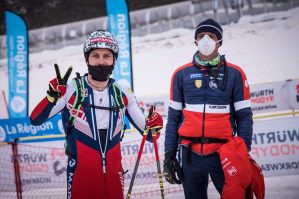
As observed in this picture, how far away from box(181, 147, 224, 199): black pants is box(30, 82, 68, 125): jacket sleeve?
3.67 feet

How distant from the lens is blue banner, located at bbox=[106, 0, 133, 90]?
1159 cm

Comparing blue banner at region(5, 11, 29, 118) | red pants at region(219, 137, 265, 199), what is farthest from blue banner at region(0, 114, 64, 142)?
red pants at region(219, 137, 265, 199)

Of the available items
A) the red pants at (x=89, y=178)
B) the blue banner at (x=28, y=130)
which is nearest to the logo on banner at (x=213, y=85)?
the red pants at (x=89, y=178)

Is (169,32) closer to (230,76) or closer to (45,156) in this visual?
(45,156)

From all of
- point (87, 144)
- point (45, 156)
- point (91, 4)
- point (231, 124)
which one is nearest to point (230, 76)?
point (231, 124)

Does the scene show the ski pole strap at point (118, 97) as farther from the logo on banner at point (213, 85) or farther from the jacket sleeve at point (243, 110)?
the jacket sleeve at point (243, 110)

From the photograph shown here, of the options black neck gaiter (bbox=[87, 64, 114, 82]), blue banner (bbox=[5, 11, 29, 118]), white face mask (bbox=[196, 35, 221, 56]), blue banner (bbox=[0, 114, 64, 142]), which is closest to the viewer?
black neck gaiter (bbox=[87, 64, 114, 82])

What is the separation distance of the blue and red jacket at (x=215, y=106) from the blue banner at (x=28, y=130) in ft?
18.4

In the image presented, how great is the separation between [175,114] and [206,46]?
68cm

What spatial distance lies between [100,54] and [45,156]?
5.56 m

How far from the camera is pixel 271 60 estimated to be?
61.3 feet

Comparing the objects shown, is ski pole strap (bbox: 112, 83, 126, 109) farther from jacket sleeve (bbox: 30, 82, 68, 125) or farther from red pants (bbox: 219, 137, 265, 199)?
red pants (bbox: 219, 137, 265, 199)

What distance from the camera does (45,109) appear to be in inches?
101

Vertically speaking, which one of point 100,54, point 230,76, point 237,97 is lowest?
point 237,97
